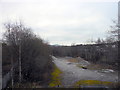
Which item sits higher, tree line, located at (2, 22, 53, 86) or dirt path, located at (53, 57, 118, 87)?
tree line, located at (2, 22, 53, 86)

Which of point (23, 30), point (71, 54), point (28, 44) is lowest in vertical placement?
point (71, 54)

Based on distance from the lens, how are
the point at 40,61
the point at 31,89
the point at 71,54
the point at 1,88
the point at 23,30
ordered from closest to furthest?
the point at 31,89 → the point at 1,88 → the point at 23,30 → the point at 40,61 → the point at 71,54

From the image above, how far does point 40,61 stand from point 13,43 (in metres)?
1.60

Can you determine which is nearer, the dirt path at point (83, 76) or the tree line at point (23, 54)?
the tree line at point (23, 54)

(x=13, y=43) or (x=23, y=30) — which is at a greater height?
(x=23, y=30)

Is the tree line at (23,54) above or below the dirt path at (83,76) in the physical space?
above

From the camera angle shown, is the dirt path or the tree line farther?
the dirt path

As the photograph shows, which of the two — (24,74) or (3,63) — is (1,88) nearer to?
(3,63)

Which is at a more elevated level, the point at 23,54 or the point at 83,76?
the point at 23,54

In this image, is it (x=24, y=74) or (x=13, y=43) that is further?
(x=24, y=74)

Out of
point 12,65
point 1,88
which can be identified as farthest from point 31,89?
point 12,65

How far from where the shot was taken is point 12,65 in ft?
17.0

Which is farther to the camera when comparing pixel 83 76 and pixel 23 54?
pixel 83 76

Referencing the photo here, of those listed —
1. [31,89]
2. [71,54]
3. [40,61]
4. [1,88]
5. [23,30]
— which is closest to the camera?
[31,89]
